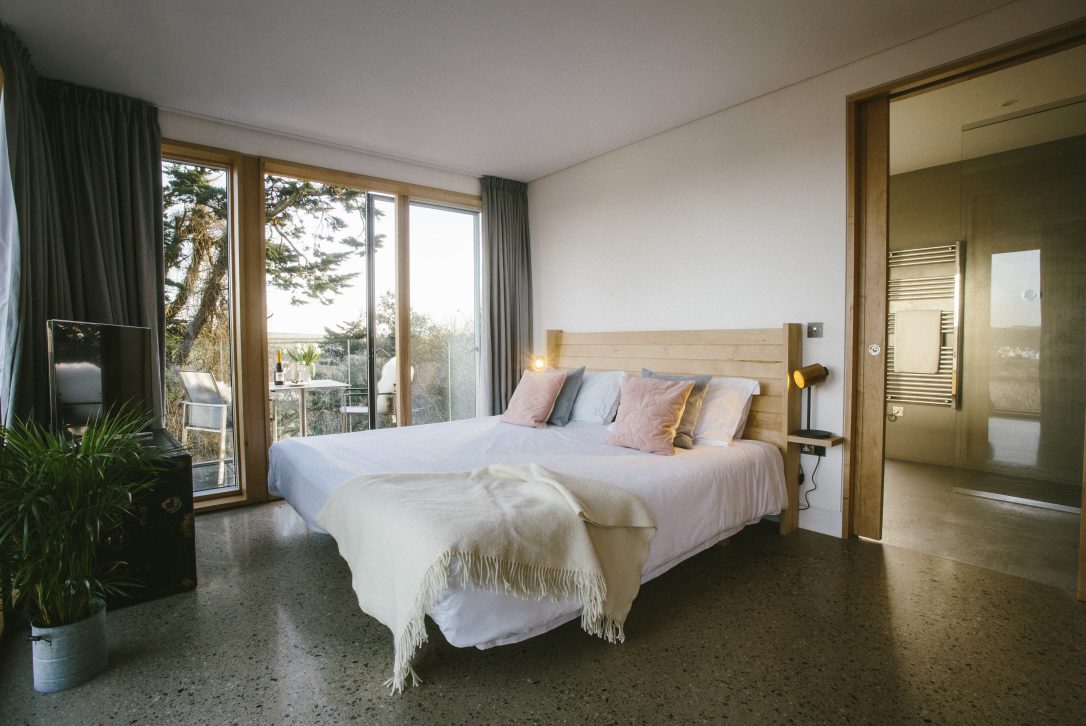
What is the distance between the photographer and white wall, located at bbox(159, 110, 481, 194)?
3451 millimetres

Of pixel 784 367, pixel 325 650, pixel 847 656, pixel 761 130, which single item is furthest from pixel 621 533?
pixel 761 130

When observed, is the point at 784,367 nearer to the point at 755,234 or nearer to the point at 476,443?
the point at 755,234

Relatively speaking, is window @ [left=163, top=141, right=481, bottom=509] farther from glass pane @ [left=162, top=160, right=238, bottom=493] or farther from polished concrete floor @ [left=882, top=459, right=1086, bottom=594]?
polished concrete floor @ [left=882, top=459, right=1086, bottom=594]

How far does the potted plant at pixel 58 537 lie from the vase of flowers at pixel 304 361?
7.26 ft

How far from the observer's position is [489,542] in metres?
1.63

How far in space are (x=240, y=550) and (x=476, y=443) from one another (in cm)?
143

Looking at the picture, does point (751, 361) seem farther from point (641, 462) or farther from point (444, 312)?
point (444, 312)

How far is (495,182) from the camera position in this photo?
486 cm

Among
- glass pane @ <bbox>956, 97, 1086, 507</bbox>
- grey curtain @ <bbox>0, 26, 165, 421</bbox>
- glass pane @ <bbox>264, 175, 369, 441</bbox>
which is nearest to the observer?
grey curtain @ <bbox>0, 26, 165, 421</bbox>

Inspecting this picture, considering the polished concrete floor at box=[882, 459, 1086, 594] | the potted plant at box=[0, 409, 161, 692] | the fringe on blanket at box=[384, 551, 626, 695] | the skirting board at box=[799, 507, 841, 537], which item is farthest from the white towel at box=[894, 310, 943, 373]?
the potted plant at box=[0, 409, 161, 692]

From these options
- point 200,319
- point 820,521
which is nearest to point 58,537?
point 200,319

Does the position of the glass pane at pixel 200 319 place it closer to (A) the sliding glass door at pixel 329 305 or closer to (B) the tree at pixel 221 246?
(B) the tree at pixel 221 246

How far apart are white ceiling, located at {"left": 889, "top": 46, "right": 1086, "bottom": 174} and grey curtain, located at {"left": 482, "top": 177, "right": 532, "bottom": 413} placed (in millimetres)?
3009

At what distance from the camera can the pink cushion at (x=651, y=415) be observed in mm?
2841
